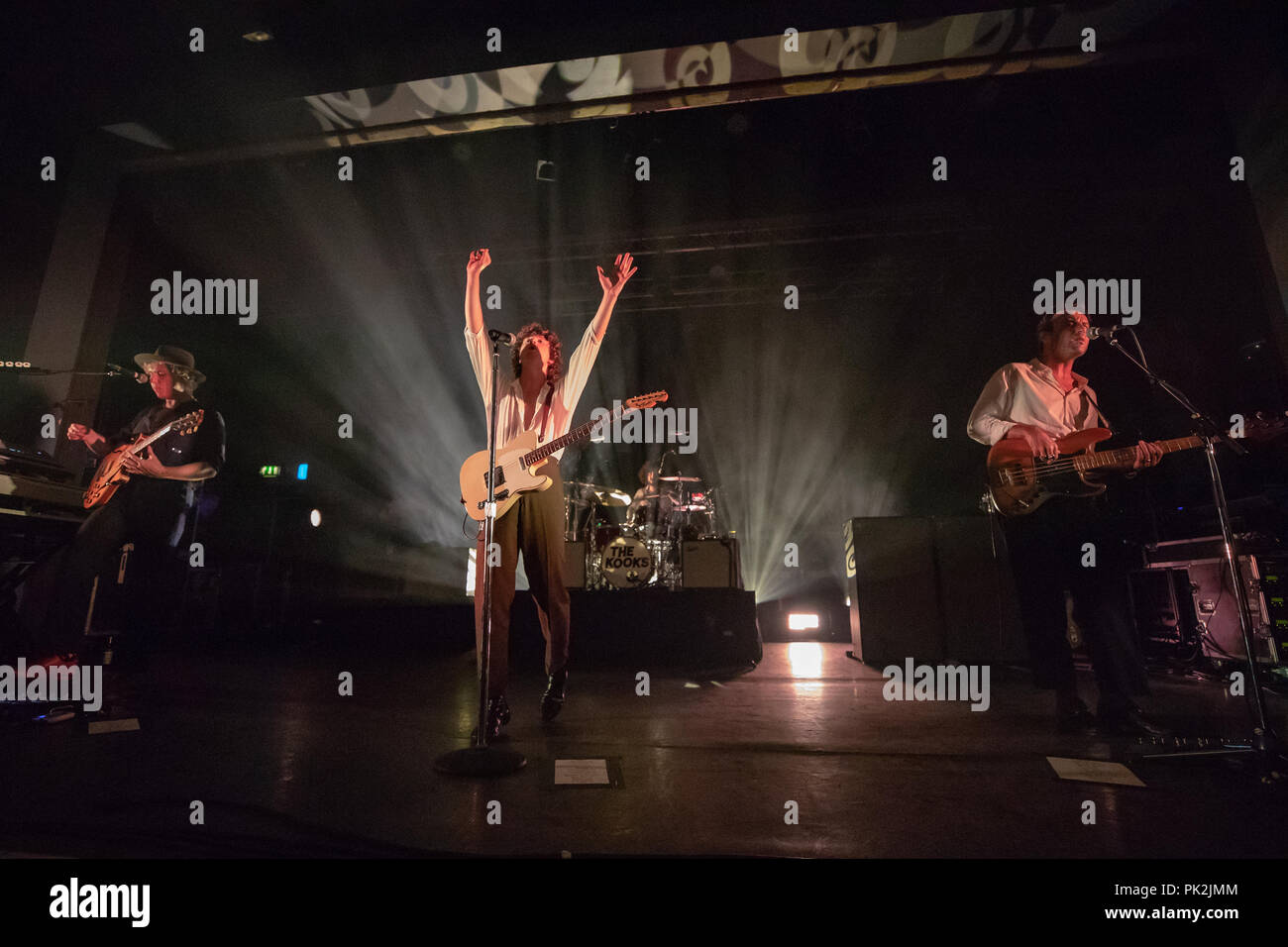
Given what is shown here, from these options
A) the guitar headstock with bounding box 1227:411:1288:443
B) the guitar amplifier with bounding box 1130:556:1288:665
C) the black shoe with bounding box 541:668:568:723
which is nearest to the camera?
the guitar headstock with bounding box 1227:411:1288:443

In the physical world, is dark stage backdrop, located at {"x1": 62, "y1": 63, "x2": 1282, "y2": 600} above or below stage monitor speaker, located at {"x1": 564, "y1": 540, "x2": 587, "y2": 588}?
above

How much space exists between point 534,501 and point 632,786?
4.90ft

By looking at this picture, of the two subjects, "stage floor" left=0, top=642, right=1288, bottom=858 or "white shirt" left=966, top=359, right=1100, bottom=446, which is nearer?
"stage floor" left=0, top=642, right=1288, bottom=858

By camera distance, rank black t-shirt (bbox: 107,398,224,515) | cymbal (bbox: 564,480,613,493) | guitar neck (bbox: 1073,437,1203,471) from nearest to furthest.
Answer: guitar neck (bbox: 1073,437,1203,471), black t-shirt (bbox: 107,398,224,515), cymbal (bbox: 564,480,613,493)

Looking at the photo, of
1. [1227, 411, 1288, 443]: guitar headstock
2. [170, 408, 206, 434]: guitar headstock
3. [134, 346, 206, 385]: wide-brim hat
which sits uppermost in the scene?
[134, 346, 206, 385]: wide-brim hat

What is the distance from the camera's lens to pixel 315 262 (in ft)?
22.8

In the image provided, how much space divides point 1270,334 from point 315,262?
8.93 m

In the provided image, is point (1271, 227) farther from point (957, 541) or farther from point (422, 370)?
point (422, 370)

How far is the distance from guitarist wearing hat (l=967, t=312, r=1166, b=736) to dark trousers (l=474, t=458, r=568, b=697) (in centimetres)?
243

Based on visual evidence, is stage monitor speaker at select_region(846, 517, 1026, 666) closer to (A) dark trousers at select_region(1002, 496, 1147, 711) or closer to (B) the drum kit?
(B) the drum kit

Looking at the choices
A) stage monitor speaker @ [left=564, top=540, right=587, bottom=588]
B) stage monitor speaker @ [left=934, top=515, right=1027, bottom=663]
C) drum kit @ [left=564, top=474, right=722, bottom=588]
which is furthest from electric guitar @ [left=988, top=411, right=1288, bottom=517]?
stage monitor speaker @ [left=564, top=540, right=587, bottom=588]

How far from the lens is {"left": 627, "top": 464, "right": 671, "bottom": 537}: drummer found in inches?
271

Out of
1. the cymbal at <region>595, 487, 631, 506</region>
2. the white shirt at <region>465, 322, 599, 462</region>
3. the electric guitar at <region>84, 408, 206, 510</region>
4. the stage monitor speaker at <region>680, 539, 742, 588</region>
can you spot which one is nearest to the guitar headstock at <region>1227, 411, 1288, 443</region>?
the white shirt at <region>465, 322, 599, 462</region>
